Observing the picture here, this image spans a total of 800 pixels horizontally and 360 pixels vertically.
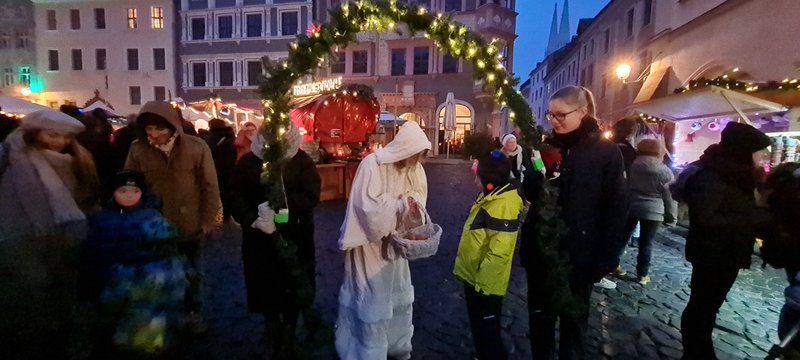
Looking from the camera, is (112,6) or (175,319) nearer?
(175,319)

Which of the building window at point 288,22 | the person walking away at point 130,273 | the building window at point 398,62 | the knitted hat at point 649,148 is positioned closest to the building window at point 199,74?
the building window at point 288,22

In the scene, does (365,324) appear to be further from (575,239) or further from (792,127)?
(792,127)

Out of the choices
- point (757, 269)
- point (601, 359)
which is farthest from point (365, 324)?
point (757, 269)

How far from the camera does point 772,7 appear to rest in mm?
10453

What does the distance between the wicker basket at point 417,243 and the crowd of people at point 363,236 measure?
102mm

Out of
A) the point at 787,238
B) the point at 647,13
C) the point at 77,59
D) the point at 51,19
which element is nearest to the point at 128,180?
the point at 787,238

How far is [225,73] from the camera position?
34.9 meters

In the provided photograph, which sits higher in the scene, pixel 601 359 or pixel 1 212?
pixel 1 212

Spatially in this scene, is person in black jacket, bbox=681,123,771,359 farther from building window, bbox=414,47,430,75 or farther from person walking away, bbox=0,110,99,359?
building window, bbox=414,47,430,75

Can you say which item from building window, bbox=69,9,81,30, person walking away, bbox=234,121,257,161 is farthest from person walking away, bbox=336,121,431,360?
building window, bbox=69,9,81,30

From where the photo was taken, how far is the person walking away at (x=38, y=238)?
9.54ft

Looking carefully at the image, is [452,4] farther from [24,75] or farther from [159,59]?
[24,75]

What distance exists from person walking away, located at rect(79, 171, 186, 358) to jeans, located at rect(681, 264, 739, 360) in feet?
13.0

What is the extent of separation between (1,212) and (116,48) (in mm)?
39760
